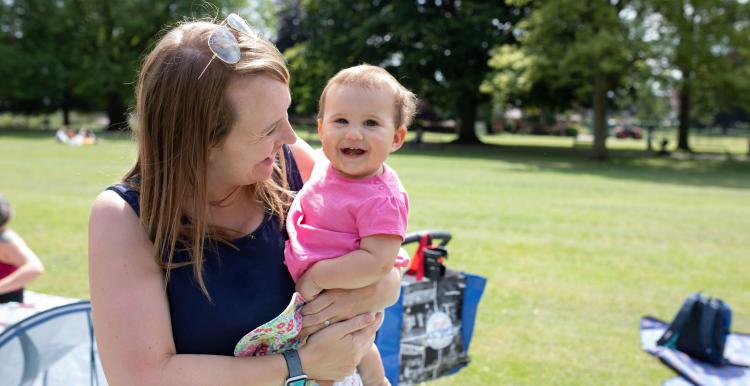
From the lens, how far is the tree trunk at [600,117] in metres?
26.0

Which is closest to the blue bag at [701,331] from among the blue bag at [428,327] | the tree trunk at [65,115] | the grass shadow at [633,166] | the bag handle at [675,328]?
the bag handle at [675,328]

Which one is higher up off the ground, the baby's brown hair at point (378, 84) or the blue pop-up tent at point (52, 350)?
the baby's brown hair at point (378, 84)

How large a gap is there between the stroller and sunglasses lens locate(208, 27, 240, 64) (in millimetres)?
2135

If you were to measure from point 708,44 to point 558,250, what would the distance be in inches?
→ 747

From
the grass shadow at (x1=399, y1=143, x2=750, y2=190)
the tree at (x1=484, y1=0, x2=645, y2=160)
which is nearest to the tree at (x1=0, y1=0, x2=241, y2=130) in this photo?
the grass shadow at (x1=399, y1=143, x2=750, y2=190)

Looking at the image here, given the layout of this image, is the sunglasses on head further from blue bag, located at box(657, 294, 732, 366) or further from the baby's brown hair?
blue bag, located at box(657, 294, 732, 366)

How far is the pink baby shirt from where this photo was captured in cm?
188

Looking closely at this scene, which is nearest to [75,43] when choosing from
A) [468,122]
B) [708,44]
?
[468,122]

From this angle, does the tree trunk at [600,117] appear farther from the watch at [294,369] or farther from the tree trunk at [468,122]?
the watch at [294,369]

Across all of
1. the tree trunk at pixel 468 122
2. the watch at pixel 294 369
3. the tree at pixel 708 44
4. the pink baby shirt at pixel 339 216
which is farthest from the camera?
the tree trunk at pixel 468 122

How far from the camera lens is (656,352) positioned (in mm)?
5270

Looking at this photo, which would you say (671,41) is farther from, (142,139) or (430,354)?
(142,139)

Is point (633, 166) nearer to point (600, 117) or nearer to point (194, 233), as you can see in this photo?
point (600, 117)

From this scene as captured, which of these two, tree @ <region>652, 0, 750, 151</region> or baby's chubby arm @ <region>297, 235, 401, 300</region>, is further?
tree @ <region>652, 0, 750, 151</region>
